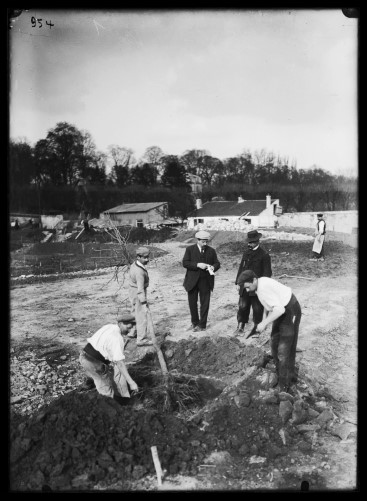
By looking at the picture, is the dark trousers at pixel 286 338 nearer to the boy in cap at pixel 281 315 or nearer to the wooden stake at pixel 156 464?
the boy in cap at pixel 281 315

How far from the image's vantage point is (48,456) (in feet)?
13.6

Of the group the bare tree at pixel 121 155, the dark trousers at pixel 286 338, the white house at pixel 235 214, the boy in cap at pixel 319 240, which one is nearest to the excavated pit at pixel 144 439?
the dark trousers at pixel 286 338

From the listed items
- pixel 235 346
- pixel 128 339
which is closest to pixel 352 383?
pixel 235 346

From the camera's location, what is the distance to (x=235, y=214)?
691 cm

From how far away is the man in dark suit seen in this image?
661 cm

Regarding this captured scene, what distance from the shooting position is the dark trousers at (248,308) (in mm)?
6540

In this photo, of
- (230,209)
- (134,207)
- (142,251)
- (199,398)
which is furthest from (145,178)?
(199,398)

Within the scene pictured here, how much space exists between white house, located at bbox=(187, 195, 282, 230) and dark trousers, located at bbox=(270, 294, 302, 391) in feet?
6.44

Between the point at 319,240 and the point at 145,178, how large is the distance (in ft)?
10.7

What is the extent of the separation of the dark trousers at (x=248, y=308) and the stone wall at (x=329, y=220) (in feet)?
4.47

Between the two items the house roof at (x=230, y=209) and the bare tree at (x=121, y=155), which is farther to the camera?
the house roof at (x=230, y=209)

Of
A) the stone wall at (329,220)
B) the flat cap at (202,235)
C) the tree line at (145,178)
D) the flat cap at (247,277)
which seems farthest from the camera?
the flat cap at (202,235)

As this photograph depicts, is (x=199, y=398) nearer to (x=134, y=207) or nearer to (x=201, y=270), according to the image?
(x=201, y=270)
